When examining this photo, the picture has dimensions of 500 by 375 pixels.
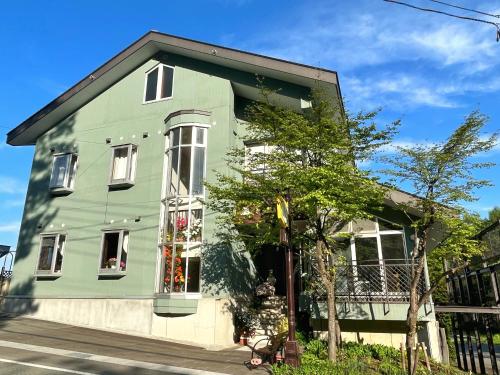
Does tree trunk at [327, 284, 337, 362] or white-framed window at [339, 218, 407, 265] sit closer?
tree trunk at [327, 284, 337, 362]

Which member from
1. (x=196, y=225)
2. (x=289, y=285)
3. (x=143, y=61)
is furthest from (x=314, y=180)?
(x=143, y=61)

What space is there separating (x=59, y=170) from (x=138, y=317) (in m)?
8.57

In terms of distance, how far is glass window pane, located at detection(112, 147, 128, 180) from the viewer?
17484 mm

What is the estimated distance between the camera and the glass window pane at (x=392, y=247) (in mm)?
13917

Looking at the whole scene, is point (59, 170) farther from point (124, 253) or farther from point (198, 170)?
point (198, 170)

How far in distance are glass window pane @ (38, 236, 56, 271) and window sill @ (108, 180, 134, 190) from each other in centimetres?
367

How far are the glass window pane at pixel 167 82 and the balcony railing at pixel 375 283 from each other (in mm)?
10922

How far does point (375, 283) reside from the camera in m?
13.2

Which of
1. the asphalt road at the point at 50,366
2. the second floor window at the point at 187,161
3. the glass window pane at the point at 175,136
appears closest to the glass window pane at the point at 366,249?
the second floor window at the point at 187,161

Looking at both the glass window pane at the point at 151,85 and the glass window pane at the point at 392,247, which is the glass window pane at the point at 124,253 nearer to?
the glass window pane at the point at 151,85

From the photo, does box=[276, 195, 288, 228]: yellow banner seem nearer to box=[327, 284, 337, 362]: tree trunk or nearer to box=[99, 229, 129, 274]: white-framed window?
box=[327, 284, 337, 362]: tree trunk

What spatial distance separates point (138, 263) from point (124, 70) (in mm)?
9571

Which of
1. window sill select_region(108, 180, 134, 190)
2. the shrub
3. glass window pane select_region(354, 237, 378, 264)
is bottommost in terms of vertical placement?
the shrub

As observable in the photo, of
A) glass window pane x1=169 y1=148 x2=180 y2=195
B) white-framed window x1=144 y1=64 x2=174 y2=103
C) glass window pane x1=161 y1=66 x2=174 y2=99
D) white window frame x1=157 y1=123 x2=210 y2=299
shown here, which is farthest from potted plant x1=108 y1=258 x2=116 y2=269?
glass window pane x1=161 y1=66 x2=174 y2=99
